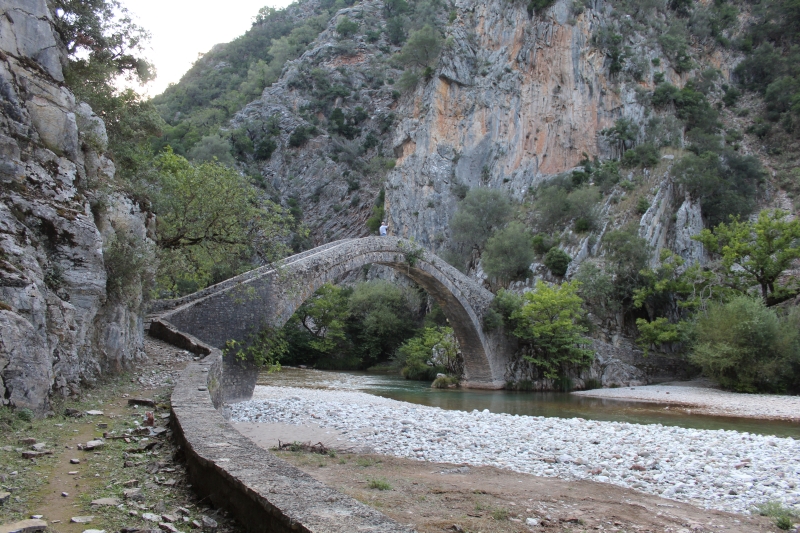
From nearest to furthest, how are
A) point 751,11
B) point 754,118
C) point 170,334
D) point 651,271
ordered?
point 170,334
point 651,271
point 754,118
point 751,11

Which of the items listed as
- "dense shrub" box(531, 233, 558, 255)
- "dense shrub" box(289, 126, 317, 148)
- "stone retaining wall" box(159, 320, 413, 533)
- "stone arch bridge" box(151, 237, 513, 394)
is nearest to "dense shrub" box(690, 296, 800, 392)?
"stone arch bridge" box(151, 237, 513, 394)

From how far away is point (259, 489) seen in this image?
2.69 metres

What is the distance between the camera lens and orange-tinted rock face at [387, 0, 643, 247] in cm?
4136

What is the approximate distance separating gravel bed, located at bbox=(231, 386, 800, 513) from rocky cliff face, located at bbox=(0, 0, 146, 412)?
4071mm

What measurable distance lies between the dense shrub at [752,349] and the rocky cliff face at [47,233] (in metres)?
19.5

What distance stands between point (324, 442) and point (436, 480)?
267 centimetres

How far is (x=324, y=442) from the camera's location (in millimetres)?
8023

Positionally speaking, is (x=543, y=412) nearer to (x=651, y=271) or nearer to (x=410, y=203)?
(x=651, y=271)

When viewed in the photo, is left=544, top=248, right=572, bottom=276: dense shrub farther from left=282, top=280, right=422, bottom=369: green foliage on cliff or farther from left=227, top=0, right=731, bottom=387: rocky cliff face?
left=282, top=280, right=422, bottom=369: green foliage on cliff

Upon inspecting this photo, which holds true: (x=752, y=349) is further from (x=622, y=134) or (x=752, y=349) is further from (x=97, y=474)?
(x=622, y=134)

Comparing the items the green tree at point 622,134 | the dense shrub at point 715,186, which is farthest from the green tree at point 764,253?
the green tree at point 622,134

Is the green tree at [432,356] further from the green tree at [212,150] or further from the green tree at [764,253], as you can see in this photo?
the green tree at [212,150]

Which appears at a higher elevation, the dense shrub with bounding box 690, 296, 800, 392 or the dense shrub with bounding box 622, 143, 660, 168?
the dense shrub with bounding box 622, 143, 660, 168

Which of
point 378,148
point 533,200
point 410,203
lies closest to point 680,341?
point 533,200
